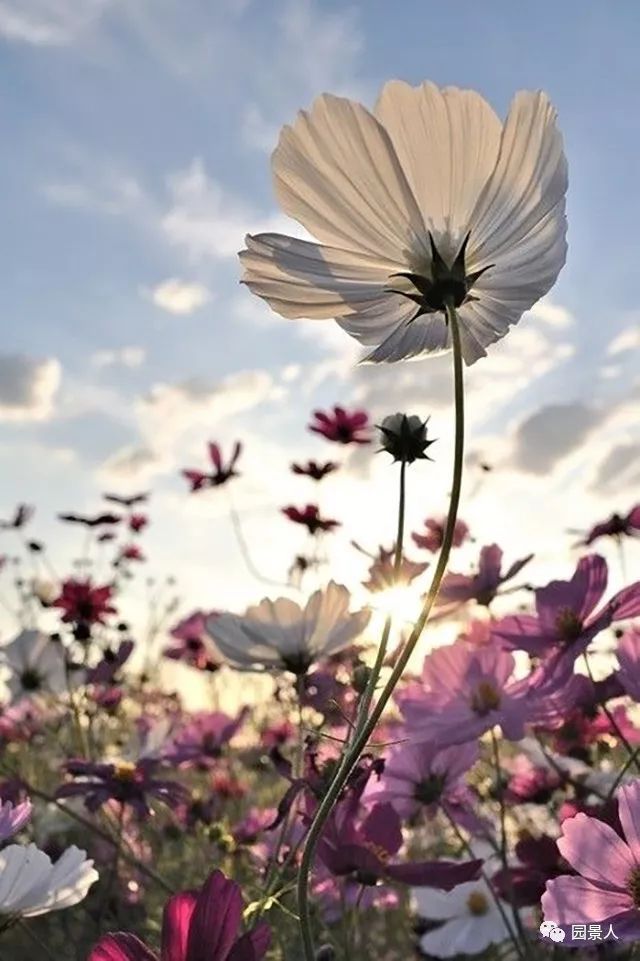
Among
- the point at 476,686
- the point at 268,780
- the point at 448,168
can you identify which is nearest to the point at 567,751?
the point at 476,686

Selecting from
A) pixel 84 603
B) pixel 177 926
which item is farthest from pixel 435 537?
pixel 177 926

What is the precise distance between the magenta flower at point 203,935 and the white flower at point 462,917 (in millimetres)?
870

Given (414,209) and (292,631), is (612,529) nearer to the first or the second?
(292,631)

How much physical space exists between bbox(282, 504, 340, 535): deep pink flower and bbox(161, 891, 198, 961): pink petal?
4.28 feet

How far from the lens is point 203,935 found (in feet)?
1.78

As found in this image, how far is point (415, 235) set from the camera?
26.6 inches

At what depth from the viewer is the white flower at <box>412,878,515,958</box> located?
135 centimetres

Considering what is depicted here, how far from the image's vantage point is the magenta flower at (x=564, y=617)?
0.98 metres

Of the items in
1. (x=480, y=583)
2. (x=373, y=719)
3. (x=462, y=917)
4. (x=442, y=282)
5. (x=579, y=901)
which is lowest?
(x=462, y=917)

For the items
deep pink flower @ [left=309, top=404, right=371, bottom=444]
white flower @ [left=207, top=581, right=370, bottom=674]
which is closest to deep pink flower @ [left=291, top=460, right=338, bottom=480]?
deep pink flower @ [left=309, top=404, right=371, bottom=444]

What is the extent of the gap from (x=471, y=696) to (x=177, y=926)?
0.53 m

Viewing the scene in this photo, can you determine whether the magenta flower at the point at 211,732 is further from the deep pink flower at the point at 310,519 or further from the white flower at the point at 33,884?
the white flower at the point at 33,884

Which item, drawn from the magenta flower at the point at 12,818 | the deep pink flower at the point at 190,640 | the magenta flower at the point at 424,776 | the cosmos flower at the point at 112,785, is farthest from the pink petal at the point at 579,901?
the deep pink flower at the point at 190,640

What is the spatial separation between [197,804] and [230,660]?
3.01 ft
